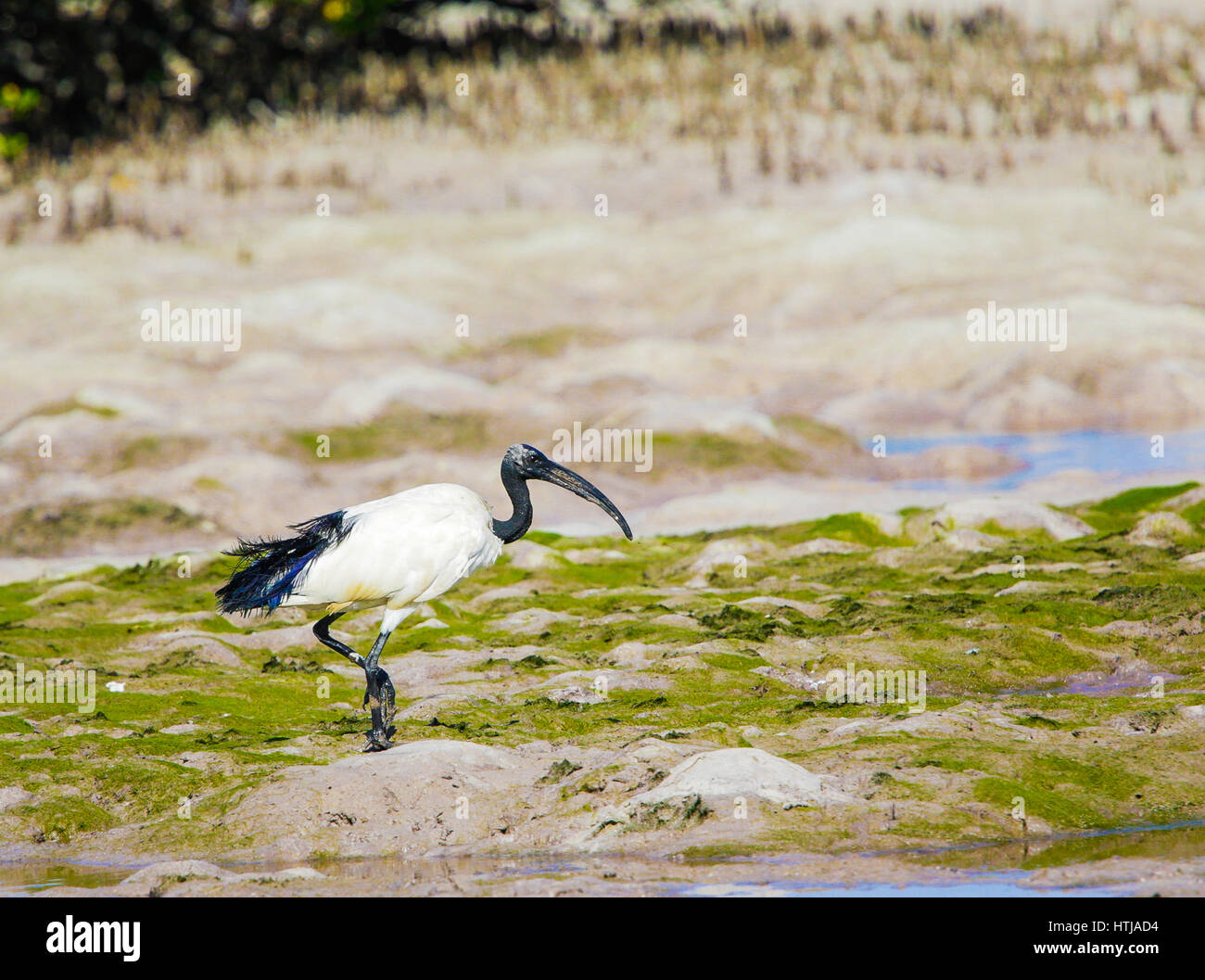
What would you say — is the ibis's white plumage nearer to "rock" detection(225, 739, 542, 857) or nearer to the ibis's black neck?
Result: the ibis's black neck

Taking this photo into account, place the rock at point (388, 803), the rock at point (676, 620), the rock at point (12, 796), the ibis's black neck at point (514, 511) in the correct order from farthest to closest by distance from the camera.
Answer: the rock at point (676, 620) < the ibis's black neck at point (514, 511) < the rock at point (12, 796) < the rock at point (388, 803)

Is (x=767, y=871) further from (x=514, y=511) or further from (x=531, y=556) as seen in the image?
(x=531, y=556)

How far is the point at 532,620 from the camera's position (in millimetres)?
21422

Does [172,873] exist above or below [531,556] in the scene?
below

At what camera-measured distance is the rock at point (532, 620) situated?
68.8ft

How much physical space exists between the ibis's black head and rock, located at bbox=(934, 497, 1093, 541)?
11287mm

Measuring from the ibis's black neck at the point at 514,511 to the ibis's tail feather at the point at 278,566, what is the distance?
172cm

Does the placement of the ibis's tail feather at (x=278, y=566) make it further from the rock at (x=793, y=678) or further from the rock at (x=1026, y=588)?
the rock at (x=1026, y=588)

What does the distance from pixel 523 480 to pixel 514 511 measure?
39 centimetres

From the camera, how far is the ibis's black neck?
15.3 metres

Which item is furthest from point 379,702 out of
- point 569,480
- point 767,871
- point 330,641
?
point 767,871

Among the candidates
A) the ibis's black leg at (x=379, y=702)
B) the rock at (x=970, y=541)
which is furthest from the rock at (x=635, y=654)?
the rock at (x=970, y=541)
